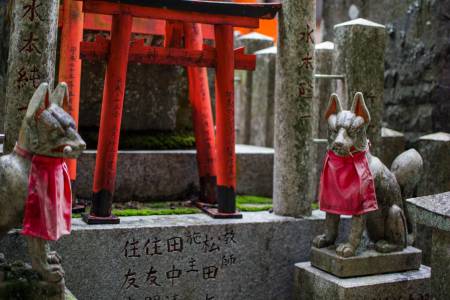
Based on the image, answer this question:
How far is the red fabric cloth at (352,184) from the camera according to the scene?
4578mm

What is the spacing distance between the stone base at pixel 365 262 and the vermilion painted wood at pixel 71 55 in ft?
7.58

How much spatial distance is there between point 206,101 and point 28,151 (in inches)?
105

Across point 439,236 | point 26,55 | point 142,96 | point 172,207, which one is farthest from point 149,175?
point 439,236

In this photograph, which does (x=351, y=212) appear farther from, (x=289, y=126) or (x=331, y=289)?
(x=289, y=126)

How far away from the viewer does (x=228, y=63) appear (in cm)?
530

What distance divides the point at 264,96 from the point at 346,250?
12.6ft

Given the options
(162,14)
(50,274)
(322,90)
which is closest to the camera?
(50,274)

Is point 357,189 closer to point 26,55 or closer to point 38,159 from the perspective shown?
point 38,159

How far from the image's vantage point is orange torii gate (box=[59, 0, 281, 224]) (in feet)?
15.9

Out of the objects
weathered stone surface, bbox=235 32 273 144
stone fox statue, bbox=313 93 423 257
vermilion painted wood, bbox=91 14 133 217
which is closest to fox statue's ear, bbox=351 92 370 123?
stone fox statue, bbox=313 93 423 257

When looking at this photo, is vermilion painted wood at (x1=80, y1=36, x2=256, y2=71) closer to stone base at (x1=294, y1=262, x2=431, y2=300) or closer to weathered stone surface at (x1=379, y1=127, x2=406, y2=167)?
stone base at (x1=294, y1=262, x2=431, y2=300)

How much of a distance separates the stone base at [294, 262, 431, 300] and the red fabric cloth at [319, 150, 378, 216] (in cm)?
55

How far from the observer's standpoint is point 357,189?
4.58m

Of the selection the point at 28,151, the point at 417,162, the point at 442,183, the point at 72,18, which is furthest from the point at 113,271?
the point at 442,183
